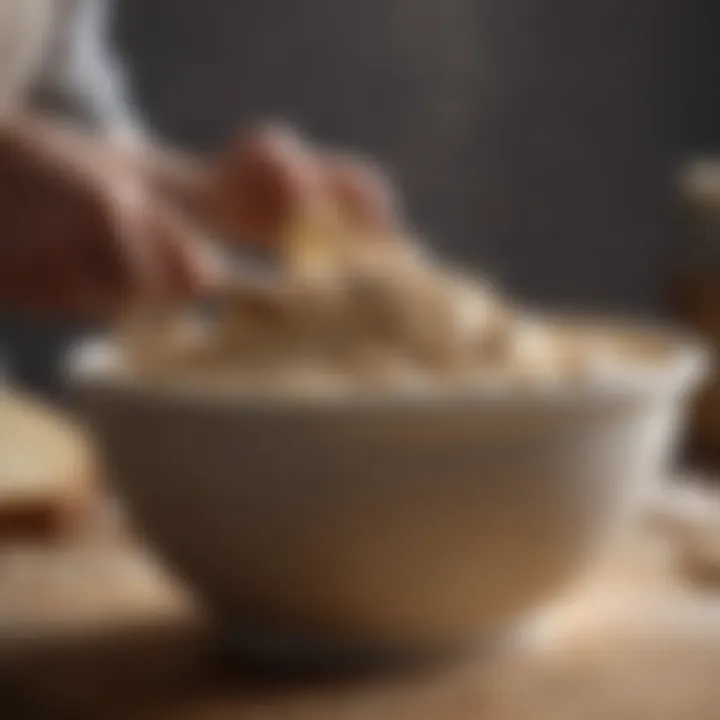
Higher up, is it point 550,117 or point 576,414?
point 550,117

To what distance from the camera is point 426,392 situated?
249mm

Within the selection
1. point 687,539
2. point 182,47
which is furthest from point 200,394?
point 182,47

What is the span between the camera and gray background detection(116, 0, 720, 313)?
2.03 ft

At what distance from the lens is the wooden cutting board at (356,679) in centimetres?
25

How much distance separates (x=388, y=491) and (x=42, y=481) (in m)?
0.15

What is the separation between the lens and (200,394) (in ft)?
0.84

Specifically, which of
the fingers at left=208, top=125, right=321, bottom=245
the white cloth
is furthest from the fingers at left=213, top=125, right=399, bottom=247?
the white cloth

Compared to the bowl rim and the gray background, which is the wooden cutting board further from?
the gray background

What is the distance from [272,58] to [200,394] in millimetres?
402

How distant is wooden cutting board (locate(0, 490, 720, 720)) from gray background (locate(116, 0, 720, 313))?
10.6 inches

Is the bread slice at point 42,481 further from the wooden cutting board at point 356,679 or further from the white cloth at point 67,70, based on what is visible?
the white cloth at point 67,70

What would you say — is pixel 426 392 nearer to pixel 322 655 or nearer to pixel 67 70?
pixel 322 655

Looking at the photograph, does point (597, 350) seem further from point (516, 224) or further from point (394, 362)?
point (516, 224)

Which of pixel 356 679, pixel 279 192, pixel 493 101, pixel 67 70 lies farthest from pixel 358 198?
pixel 493 101
